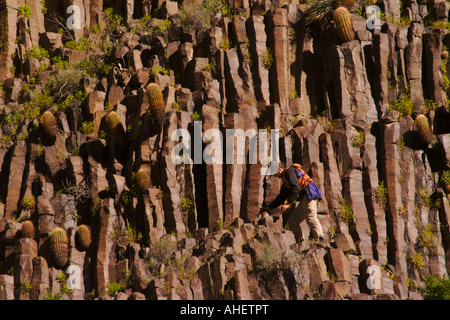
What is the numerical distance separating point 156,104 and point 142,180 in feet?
8.18

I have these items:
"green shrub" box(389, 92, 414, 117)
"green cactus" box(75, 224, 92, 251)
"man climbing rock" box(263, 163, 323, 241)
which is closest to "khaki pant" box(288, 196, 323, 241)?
"man climbing rock" box(263, 163, 323, 241)

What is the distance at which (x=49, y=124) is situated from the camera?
3162cm

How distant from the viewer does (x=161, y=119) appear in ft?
94.1

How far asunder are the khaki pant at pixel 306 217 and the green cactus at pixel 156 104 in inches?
249

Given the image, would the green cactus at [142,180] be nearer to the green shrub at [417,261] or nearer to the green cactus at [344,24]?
the green cactus at [344,24]

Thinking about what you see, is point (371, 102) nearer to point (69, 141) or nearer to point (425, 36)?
point (425, 36)

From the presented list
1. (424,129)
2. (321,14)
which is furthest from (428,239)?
(321,14)

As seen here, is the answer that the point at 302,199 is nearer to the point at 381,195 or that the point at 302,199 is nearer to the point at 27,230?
the point at 381,195

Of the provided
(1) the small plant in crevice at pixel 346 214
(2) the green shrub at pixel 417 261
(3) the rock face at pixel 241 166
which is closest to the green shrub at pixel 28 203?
(3) the rock face at pixel 241 166

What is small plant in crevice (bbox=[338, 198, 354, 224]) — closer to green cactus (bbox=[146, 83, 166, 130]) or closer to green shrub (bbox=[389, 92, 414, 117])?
green shrub (bbox=[389, 92, 414, 117])

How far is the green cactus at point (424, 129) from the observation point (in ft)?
87.4

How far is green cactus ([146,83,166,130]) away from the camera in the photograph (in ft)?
93.4

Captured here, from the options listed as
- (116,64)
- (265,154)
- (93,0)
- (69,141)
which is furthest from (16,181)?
(93,0)

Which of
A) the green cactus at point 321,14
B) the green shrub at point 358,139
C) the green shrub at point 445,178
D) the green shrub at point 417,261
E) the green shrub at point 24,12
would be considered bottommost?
the green shrub at point 417,261
